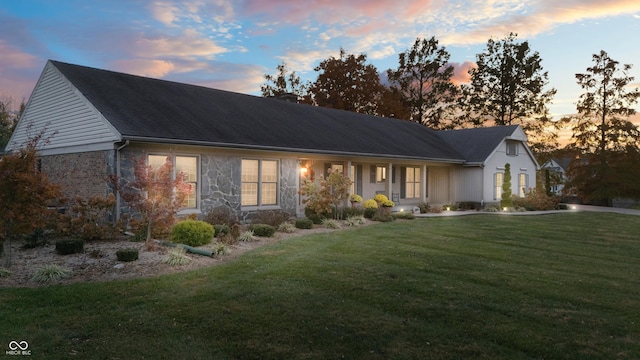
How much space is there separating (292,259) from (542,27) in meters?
14.7

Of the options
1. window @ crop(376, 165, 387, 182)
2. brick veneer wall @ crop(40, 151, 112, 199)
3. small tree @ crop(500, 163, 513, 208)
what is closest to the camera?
brick veneer wall @ crop(40, 151, 112, 199)

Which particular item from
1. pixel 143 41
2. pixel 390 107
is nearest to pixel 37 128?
pixel 143 41

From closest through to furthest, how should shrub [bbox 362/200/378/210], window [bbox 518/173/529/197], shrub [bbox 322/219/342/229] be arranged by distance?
shrub [bbox 322/219/342/229] → shrub [bbox 362/200/378/210] → window [bbox 518/173/529/197]

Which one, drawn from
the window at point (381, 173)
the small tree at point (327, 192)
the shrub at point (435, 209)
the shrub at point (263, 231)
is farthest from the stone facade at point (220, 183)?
the shrub at point (435, 209)

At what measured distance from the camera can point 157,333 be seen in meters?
4.79

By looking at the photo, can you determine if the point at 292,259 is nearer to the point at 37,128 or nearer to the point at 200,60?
the point at 37,128

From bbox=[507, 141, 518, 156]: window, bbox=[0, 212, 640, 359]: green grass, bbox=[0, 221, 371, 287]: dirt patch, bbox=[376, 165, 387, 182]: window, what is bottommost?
bbox=[0, 212, 640, 359]: green grass

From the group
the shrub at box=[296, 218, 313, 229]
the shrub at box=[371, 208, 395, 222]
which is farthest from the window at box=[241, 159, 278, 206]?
the shrub at box=[371, 208, 395, 222]

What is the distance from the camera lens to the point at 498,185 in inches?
1004

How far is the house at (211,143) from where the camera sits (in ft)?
→ 42.4

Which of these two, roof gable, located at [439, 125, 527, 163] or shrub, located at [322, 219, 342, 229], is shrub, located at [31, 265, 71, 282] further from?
roof gable, located at [439, 125, 527, 163]

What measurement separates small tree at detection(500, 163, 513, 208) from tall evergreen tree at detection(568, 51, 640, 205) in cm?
1038

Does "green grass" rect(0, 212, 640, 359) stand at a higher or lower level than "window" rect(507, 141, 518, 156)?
lower

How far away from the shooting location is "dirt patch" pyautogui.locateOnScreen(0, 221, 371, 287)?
7254mm
